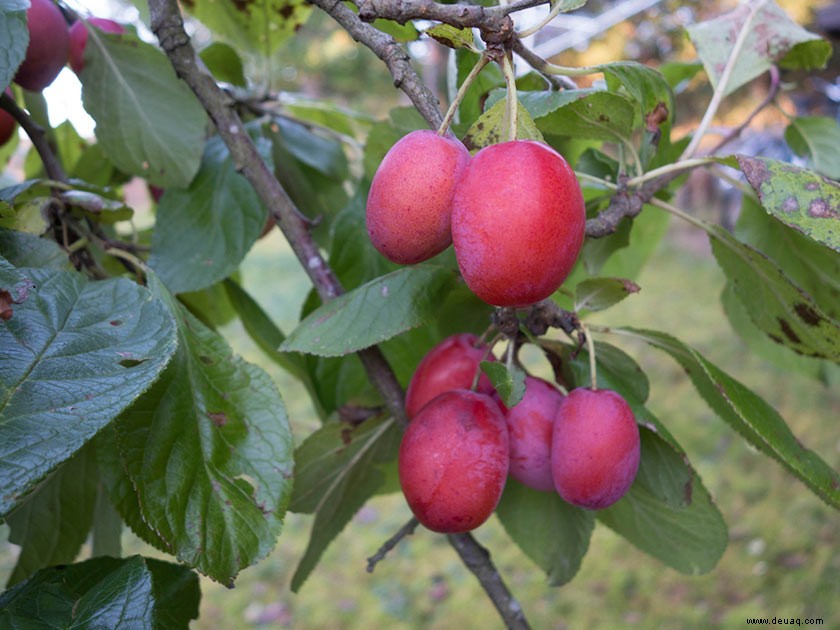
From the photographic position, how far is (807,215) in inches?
18.9

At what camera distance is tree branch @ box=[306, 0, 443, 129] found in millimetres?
448

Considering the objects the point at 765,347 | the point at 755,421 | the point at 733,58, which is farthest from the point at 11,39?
the point at 765,347

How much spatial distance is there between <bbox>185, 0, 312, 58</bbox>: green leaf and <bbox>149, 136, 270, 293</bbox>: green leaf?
192mm

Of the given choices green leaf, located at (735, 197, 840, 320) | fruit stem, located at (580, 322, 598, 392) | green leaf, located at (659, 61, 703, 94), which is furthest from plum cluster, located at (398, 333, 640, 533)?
green leaf, located at (659, 61, 703, 94)

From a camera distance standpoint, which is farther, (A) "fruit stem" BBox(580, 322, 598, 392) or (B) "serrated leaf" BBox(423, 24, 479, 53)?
(A) "fruit stem" BBox(580, 322, 598, 392)

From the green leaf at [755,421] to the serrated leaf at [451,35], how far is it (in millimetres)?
296

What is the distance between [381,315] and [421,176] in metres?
0.16

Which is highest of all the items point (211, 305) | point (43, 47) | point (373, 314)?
point (43, 47)

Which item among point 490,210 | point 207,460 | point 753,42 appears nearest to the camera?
point 490,210

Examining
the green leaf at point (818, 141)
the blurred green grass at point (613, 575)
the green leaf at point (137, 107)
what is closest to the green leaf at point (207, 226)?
the green leaf at point (137, 107)

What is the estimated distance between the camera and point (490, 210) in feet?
1.32

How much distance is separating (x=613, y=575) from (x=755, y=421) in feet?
6.10

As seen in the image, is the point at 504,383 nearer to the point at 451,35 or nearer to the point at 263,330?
the point at 451,35

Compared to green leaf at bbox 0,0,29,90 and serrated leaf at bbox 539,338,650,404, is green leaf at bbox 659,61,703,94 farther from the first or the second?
green leaf at bbox 0,0,29,90
